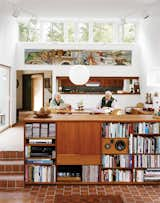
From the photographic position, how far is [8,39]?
10.2 metres

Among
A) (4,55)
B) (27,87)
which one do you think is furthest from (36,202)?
(27,87)

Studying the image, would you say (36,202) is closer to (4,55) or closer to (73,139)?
(73,139)

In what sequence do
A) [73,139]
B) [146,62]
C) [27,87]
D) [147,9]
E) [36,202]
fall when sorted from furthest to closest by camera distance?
[27,87]
[146,62]
[147,9]
[73,139]
[36,202]

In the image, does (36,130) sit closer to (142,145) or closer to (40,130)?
(40,130)

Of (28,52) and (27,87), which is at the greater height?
(28,52)

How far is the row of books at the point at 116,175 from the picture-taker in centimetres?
600

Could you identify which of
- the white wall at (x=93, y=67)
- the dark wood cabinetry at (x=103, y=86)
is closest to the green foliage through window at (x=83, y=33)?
the white wall at (x=93, y=67)

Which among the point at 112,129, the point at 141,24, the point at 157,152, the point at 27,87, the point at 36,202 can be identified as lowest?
the point at 36,202

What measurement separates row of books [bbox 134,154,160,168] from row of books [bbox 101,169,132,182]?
9.0 inches

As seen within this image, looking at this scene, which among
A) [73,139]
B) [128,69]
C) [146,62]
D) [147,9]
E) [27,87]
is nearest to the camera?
[73,139]

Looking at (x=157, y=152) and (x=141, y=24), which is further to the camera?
(x=141, y=24)

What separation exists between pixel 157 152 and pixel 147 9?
505cm

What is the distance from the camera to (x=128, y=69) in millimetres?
11484

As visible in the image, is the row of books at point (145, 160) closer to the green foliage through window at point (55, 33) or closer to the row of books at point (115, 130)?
the row of books at point (115, 130)
